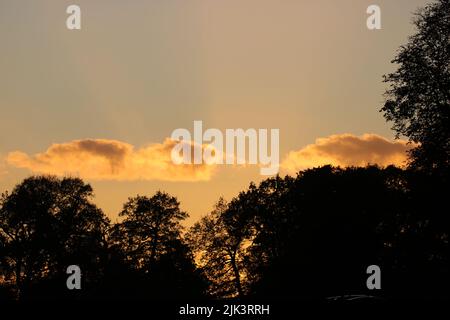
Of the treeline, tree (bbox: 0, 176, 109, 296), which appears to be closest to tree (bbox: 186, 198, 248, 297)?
the treeline

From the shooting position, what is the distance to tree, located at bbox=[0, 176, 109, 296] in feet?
236

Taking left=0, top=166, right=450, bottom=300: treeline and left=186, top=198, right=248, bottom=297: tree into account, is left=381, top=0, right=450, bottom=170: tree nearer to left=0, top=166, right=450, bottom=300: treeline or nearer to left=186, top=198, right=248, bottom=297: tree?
left=0, top=166, right=450, bottom=300: treeline

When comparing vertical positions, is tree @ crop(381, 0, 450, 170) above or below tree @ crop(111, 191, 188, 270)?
above

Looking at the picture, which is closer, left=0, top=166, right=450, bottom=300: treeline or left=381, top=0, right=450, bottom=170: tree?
left=381, top=0, right=450, bottom=170: tree

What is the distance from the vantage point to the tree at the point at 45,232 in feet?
236

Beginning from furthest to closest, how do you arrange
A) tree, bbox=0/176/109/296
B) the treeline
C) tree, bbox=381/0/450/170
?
tree, bbox=0/176/109/296 → the treeline → tree, bbox=381/0/450/170

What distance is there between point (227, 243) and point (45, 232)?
72.5 feet

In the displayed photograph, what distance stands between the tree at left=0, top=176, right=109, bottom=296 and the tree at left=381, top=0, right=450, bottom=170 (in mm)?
44899

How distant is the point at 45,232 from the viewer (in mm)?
73125

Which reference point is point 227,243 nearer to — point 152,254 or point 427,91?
point 152,254

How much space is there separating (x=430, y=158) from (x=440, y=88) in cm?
401

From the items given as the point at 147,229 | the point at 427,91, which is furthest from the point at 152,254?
the point at 427,91

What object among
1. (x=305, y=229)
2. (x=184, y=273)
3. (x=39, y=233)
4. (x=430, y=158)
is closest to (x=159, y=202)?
(x=184, y=273)
